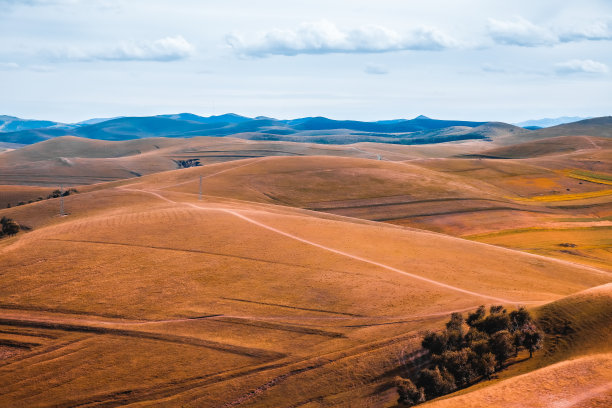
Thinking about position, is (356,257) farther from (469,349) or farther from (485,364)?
(485,364)

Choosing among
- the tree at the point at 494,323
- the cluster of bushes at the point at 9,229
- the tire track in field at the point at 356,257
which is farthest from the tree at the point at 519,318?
the cluster of bushes at the point at 9,229

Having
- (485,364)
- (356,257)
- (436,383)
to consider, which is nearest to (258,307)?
(356,257)

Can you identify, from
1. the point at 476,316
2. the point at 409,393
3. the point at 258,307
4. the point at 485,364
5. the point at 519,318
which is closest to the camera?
the point at 409,393

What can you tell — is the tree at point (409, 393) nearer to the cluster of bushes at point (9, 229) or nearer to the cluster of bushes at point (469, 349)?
the cluster of bushes at point (469, 349)

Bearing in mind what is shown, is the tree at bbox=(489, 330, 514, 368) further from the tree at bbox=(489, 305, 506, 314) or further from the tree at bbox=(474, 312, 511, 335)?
the tree at bbox=(489, 305, 506, 314)

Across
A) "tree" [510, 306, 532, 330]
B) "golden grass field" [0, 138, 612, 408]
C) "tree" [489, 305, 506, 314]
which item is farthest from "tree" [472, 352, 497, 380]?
"tree" [489, 305, 506, 314]

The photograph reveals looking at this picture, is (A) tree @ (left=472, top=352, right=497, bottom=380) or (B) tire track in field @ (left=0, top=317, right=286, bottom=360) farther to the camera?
(B) tire track in field @ (left=0, top=317, right=286, bottom=360)

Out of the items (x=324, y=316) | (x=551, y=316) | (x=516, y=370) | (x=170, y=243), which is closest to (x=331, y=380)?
(x=324, y=316)
